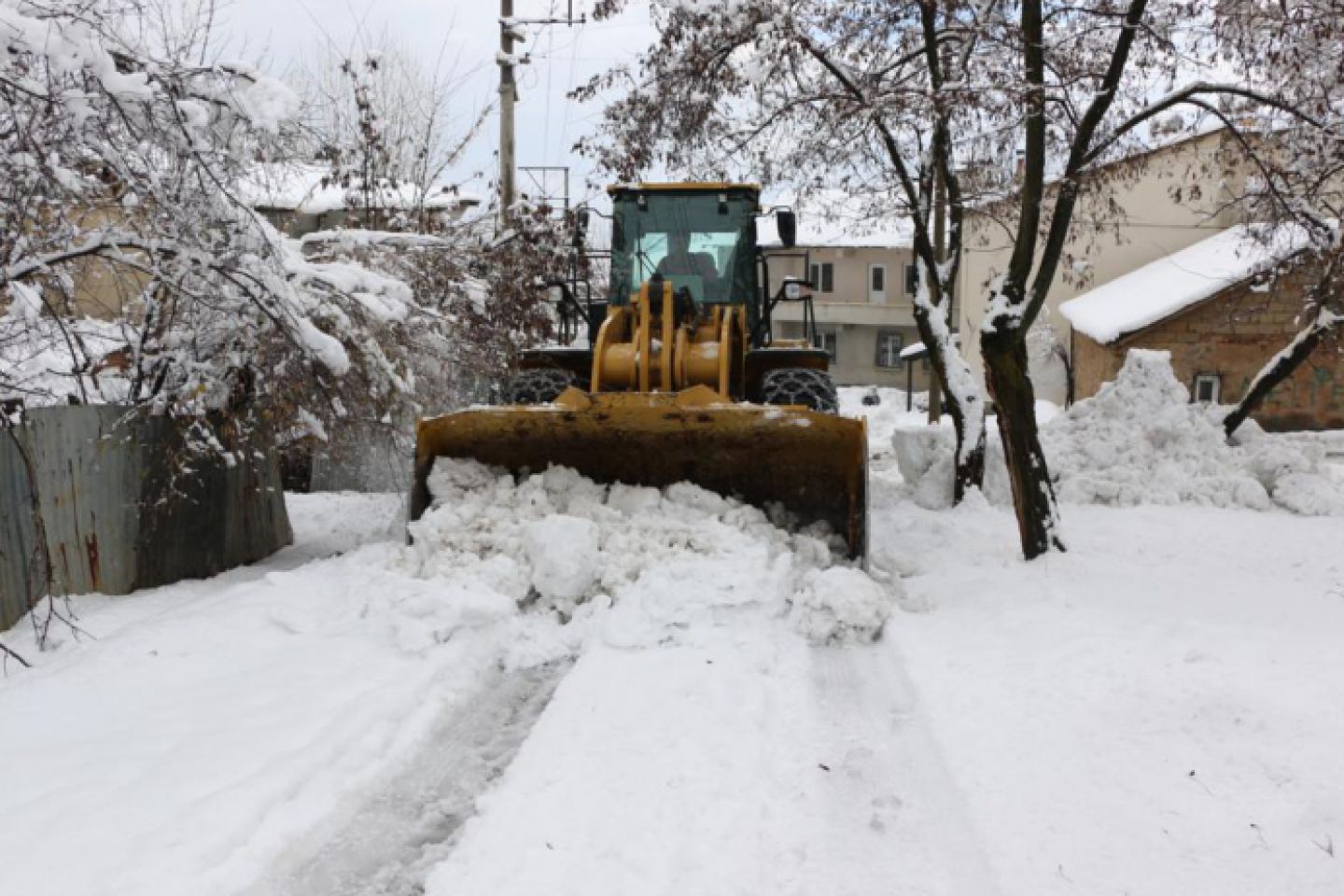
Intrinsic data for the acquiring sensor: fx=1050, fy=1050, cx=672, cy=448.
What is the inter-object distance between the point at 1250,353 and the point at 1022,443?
60.0 ft

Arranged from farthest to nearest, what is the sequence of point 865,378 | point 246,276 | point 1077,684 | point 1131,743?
point 865,378
point 246,276
point 1077,684
point 1131,743

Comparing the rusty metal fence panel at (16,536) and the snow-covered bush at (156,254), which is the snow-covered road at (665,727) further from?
the snow-covered bush at (156,254)

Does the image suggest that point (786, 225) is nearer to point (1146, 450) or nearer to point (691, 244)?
point (691, 244)

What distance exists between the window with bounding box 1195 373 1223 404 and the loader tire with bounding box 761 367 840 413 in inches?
698

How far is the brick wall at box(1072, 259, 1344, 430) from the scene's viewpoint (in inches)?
877

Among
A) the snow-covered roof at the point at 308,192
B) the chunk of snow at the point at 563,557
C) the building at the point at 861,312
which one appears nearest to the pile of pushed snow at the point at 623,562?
the chunk of snow at the point at 563,557

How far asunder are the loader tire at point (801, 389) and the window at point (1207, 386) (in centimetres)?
1772

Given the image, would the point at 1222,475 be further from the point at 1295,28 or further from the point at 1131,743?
the point at 1131,743

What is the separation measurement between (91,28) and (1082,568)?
21.7 ft

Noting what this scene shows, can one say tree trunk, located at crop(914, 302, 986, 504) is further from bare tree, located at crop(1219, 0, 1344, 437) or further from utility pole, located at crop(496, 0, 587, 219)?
utility pole, located at crop(496, 0, 587, 219)

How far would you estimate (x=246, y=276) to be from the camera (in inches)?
238

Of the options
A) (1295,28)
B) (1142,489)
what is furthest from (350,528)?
(1295,28)

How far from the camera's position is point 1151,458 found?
11.1m

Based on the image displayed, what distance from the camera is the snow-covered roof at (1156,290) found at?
72.8 ft
